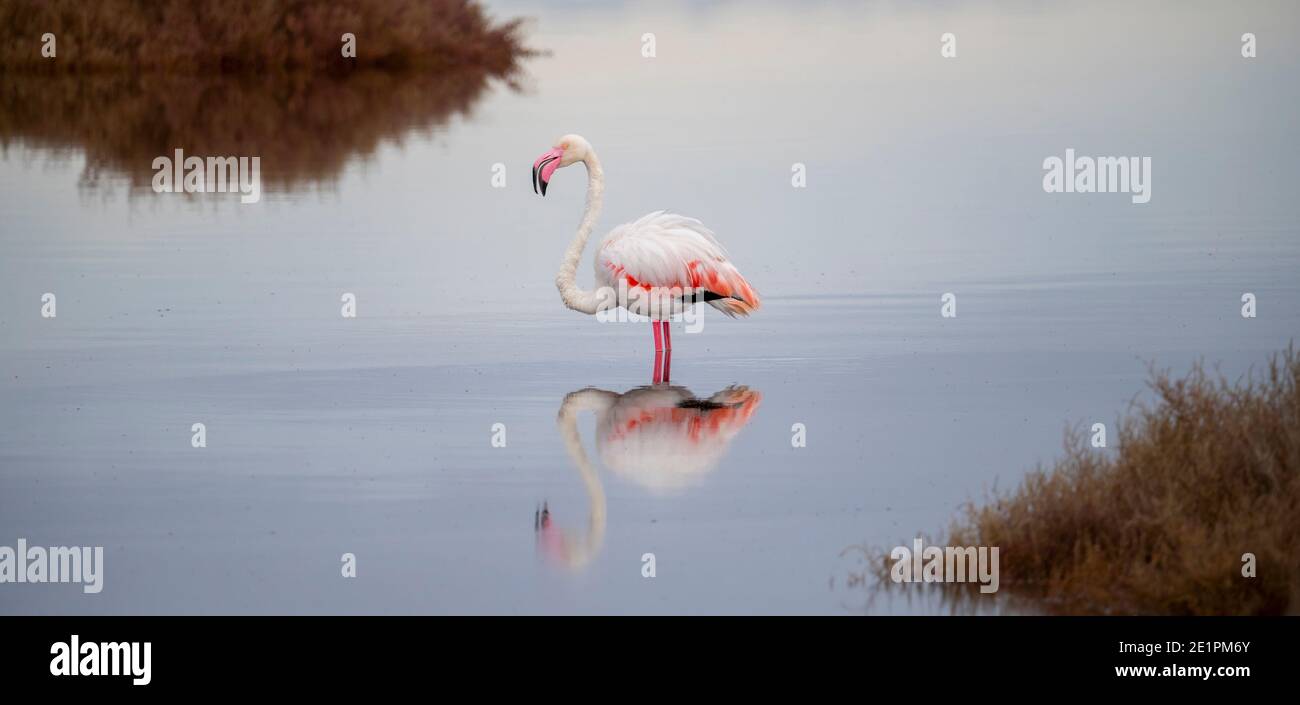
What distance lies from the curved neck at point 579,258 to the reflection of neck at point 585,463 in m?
1.61

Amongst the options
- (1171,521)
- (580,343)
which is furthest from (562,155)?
(1171,521)

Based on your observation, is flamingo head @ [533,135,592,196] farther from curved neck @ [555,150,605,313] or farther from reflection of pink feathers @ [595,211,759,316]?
reflection of pink feathers @ [595,211,759,316]

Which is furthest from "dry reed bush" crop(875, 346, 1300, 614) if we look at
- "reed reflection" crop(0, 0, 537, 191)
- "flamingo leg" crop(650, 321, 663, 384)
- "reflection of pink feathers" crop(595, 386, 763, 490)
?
"reed reflection" crop(0, 0, 537, 191)

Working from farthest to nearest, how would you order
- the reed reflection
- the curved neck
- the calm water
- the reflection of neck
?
the reed reflection < the curved neck < the calm water < the reflection of neck

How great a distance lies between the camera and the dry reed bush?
7.95 m

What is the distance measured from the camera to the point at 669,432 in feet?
36.9

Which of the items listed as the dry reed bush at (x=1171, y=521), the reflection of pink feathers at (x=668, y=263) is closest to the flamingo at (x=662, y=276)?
the reflection of pink feathers at (x=668, y=263)

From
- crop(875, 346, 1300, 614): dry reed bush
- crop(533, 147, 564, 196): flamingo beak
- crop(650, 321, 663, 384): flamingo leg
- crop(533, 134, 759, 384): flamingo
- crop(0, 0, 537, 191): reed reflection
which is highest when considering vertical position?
crop(0, 0, 537, 191): reed reflection

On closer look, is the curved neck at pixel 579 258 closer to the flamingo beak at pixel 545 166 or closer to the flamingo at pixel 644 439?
the flamingo beak at pixel 545 166

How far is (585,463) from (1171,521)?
3371 millimetres

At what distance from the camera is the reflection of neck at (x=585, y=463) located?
9031 mm

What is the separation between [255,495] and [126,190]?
561 inches

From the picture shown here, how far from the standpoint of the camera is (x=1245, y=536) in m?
8.08

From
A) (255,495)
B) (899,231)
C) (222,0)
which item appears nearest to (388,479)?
(255,495)
